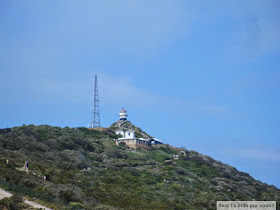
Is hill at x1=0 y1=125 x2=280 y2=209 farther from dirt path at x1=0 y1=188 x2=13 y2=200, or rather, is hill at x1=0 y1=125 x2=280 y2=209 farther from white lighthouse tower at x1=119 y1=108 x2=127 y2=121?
white lighthouse tower at x1=119 y1=108 x2=127 y2=121

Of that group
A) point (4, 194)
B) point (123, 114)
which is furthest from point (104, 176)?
point (123, 114)

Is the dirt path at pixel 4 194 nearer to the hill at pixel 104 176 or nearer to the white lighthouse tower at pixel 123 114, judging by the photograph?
the hill at pixel 104 176

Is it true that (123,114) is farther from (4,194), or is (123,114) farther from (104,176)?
(4,194)

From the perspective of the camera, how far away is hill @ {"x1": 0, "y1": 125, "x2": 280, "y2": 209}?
2794cm

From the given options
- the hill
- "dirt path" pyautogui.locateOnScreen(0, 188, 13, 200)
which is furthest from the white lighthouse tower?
"dirt path" pyautogui.locateOnScreen(0, 188, 13, 200)

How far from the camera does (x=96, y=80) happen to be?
10406 cm

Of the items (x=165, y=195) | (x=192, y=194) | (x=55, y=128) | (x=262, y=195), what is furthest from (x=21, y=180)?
(x=55, y=128)

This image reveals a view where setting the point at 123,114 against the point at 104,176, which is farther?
the point at 123,114

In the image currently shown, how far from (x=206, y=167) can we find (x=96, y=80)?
130ft

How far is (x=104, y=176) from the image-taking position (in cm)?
5031

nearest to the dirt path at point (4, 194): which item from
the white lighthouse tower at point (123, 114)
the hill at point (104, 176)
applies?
the hill at point (104, 176)

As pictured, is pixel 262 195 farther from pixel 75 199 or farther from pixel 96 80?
pixel 96 80

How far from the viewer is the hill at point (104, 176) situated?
27.9 metres

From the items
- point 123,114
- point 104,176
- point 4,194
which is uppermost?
point 123,114
